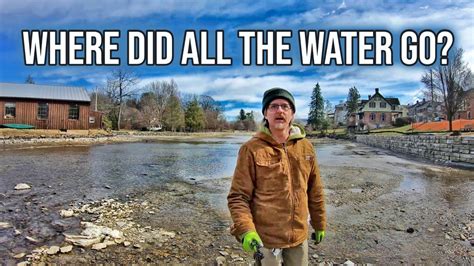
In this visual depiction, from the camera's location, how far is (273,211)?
2.62 m

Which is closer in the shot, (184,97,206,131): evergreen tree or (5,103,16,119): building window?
(5,103,16,119): building window

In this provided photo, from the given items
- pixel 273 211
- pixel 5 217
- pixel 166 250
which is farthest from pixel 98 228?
pixel 273 211

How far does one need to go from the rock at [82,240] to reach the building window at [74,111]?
39374 millimetres

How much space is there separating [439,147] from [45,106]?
40935 mm

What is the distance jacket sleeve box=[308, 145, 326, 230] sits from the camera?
2875mm

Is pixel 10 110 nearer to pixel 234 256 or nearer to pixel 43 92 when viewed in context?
pixel 43 92

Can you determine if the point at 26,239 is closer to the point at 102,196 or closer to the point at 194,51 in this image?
the point at 102,196

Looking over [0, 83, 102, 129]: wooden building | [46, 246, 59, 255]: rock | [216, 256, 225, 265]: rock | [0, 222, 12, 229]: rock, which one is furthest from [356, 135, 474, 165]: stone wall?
[0, 83, 102, 129]: wooden building

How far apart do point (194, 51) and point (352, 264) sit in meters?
10.7

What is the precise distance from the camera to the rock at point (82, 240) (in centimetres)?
484

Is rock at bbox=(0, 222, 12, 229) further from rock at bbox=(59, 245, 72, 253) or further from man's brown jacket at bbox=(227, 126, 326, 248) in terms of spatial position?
man's brown jacket at bbox=(227, 126, 326, 248)

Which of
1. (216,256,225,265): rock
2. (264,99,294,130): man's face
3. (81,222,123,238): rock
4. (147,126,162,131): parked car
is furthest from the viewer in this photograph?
(147,126,162,131): parked car

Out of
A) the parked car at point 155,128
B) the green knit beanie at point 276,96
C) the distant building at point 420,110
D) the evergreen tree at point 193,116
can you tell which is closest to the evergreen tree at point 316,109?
the distant building at point 420,110

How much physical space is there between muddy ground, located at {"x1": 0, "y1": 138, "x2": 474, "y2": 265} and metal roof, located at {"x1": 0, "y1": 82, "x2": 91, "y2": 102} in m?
35.5
